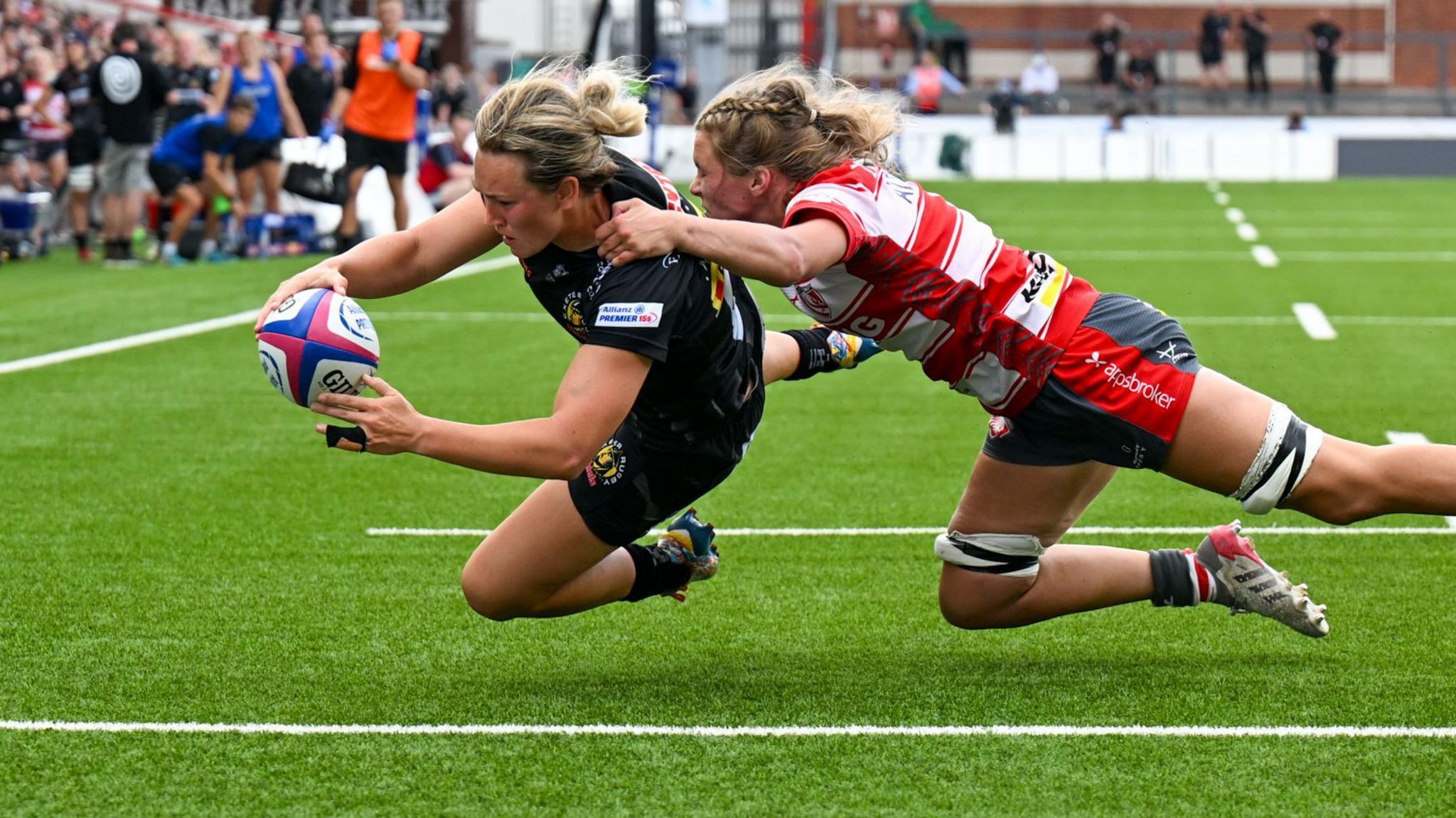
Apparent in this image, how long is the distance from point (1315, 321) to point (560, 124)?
9.50m

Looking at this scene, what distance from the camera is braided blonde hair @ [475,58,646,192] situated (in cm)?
396

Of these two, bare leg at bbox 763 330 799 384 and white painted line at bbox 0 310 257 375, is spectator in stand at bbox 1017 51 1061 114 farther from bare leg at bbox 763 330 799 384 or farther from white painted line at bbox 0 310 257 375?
bare leg at bbox 763 330 799 384

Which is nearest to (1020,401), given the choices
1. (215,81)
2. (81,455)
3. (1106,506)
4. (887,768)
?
(887,768)

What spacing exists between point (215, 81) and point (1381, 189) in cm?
1788

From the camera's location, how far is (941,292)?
164 inches

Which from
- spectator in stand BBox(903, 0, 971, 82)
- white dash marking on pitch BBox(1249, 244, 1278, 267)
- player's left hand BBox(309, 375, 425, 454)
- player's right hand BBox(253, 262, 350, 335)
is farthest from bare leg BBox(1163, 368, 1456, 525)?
spectator in stand BBox(903, 0, 971, 82)

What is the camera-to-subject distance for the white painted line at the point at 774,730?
161 inches

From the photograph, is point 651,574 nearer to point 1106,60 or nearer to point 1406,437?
point 1406,437

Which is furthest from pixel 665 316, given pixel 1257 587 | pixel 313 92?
pixel 313 92

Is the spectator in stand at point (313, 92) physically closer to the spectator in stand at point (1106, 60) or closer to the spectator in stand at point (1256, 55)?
the spectator in stand at point (1106, 60)

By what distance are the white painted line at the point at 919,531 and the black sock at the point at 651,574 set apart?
52.6 inches

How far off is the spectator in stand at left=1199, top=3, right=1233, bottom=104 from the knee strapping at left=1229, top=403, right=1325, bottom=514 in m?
36.1

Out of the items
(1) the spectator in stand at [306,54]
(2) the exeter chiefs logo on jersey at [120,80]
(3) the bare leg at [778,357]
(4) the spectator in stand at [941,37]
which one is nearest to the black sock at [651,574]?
(3) the bare leg at [778,357]

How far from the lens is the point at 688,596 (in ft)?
18.1
